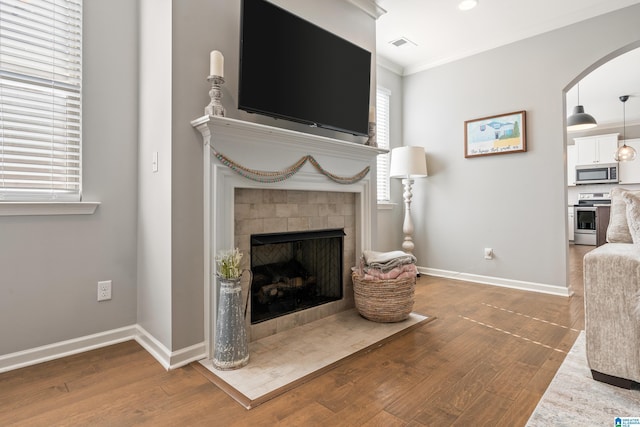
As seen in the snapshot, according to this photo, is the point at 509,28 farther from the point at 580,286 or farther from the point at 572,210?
the point at 572,210

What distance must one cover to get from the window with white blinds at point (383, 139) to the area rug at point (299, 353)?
1.95m

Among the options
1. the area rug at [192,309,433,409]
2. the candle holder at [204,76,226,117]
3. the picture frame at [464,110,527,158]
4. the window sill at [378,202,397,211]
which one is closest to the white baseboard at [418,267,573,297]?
the window sill at [378,202,397,211]

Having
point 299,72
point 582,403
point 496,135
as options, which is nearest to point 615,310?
point 582,403

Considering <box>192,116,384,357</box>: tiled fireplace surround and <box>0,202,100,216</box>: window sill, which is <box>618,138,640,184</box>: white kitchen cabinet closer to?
<box>192,116,384,357</box>: tiled fireplace surround

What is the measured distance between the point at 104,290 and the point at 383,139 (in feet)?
11.2

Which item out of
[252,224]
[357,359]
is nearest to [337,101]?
[252,224]

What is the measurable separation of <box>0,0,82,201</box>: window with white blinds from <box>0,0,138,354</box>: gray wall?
0.07 metres

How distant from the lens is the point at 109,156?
7.11ft

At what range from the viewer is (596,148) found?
24.5 ft

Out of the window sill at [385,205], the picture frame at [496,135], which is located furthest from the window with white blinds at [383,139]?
the picture frame at [496,135]

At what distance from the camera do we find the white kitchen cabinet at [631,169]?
6973mm

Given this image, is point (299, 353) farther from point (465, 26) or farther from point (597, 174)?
point (597, 174)

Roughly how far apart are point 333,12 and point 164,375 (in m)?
2.80

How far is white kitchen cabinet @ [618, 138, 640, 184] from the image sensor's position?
697 cm
